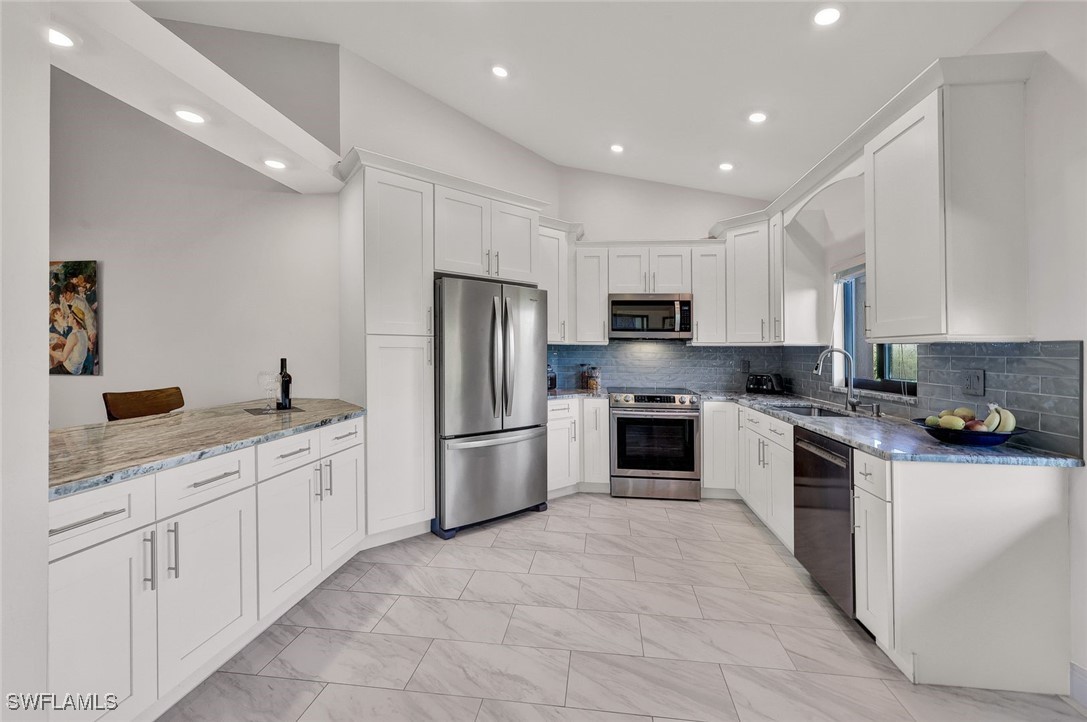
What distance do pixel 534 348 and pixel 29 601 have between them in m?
2.94

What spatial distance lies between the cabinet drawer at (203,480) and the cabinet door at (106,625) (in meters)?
0.11

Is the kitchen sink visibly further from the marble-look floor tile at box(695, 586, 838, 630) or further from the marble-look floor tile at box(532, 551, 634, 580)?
the marble-look floor tile at box(532, 551, 634, 580)

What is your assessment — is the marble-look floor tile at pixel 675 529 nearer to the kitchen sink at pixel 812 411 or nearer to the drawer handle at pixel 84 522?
the kitchen sink at pixel 812 411

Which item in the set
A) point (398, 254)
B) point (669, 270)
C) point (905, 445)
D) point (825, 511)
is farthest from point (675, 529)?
point (398, 254)

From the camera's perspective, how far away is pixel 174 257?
3307mm

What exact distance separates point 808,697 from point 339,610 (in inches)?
83.5

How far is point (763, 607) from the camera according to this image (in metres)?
2.30

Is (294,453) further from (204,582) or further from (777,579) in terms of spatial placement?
(777,579)

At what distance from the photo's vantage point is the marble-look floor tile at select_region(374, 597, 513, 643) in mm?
2090

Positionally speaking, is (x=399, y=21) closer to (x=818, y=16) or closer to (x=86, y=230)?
(x=818, y=16)

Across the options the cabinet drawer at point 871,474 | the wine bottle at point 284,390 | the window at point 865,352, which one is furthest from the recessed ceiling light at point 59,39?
the window at point 865,352

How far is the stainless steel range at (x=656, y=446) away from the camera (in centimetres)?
399

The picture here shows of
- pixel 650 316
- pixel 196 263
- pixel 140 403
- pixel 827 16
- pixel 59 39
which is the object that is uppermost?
pixel 827 16

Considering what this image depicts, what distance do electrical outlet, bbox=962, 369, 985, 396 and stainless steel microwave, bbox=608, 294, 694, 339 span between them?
7.13ft
